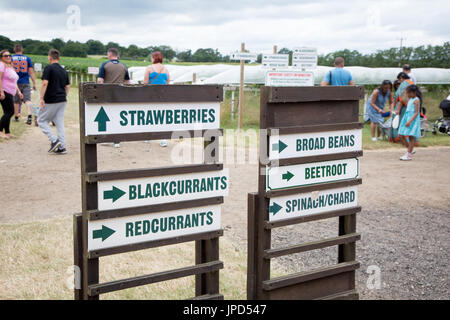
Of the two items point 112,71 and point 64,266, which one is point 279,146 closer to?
point 64,266

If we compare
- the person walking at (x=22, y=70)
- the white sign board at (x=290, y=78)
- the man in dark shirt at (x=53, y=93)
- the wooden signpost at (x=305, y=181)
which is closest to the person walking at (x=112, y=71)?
the man in dark shirt at (x=53, y=93)

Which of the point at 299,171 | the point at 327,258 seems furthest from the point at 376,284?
the point at 299,171

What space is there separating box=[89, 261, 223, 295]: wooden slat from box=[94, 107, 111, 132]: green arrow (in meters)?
0.88

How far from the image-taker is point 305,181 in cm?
367

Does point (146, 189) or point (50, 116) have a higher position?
point (50, 116)

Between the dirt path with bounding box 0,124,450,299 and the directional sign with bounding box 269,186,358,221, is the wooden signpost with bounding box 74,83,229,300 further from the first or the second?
the dirt path with bounding box 0,124,450,299

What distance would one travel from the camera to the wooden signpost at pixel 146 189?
117 inches

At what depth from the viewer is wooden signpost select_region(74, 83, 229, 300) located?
2967 millimetres

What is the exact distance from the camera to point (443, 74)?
109 feet

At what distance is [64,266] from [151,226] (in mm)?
1791

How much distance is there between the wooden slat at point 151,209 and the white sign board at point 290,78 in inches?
393

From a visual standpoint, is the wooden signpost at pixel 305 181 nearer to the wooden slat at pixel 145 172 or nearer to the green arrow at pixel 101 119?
the wooden slat at pixel 145 172

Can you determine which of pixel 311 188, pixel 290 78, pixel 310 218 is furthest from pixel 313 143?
pixel 290 78

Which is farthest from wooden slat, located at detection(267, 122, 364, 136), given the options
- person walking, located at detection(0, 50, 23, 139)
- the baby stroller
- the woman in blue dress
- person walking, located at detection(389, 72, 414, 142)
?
the baby stroller
